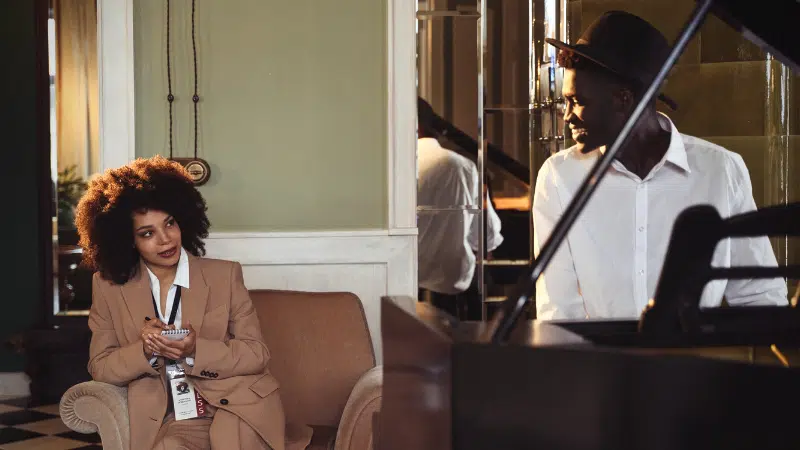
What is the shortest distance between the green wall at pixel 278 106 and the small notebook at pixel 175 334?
920 millimetres

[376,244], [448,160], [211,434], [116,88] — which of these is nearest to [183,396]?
[211,434]

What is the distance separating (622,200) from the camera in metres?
2.79

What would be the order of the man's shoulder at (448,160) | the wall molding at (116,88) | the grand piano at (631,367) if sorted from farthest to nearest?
the man's shoulder at (448,160)
the wall molding at (116,88)
the grand piano at (631,367)

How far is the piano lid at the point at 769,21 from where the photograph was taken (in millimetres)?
1900

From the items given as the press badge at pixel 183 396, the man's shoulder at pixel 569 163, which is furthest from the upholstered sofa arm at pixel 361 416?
the man's shoulder at pixel 569 163

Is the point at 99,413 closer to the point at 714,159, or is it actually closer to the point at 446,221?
the point at 714,159

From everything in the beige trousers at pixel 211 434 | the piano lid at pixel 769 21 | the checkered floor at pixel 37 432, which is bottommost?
the checkered floor at pixel 37 432

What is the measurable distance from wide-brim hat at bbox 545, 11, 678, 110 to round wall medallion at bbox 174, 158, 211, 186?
1.60m

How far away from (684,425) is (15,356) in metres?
5.43

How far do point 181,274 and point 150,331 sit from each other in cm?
26

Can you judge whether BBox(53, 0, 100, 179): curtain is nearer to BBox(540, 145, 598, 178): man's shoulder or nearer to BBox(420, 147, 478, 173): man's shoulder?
BBox(420, 147, 478, 173): man's shoulder

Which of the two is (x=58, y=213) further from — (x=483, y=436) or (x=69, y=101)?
(x=483, y=436)

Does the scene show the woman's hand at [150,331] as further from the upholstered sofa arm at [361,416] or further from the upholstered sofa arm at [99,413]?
the upholstered sofa arm at [361,416]

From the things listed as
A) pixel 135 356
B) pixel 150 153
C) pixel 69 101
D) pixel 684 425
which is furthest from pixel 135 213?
pixel 69 101
